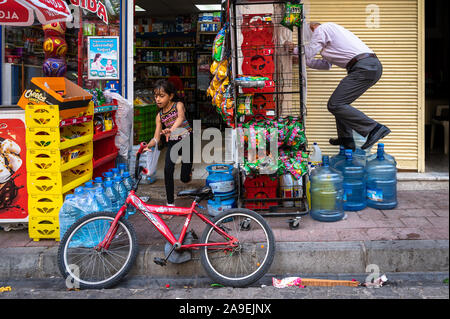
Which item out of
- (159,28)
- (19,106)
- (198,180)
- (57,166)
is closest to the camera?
(57,166)

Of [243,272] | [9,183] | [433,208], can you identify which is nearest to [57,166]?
[9,183]

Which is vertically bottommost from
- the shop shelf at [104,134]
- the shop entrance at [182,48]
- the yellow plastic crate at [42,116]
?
the shop shelf at [104,134]

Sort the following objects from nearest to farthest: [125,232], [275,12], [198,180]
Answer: [125,232], [275,12], [198,180]

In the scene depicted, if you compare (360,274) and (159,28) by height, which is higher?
(159,28)

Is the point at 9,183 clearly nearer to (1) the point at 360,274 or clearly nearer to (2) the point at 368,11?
(1) the point at 360,274

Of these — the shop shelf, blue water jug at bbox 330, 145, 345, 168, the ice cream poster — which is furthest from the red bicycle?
the ice cream poster

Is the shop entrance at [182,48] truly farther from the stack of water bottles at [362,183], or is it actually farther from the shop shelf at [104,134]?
the stack of water bottles at [362,183]

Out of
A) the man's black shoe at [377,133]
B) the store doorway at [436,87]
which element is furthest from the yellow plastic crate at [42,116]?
the store doorway at [436,87]

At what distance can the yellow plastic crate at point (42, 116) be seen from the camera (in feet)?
16.0

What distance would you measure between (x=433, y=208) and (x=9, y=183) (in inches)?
199

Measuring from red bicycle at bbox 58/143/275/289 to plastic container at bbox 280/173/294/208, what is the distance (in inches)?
58.0

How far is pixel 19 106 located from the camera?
5.24 m

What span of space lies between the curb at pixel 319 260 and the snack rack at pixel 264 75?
1.05 m

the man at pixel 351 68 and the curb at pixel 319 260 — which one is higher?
the man at pixel 351 68
